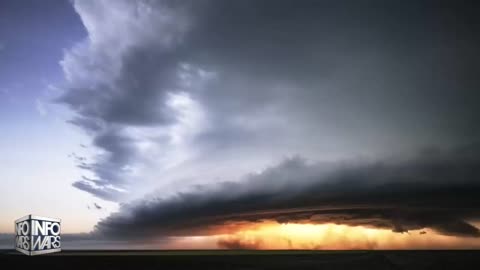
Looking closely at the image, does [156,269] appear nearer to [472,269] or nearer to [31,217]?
[31,217]

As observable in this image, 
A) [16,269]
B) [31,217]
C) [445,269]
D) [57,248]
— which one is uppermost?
[31,217]

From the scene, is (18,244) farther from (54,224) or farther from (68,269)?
(68,269)

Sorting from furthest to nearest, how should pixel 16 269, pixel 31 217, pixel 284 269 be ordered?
pixel 284 269 → pixel 16 269 → pixel 31 217

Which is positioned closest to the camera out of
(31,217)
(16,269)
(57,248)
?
(31,217)

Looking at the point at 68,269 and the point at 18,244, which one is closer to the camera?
the point at 18,244

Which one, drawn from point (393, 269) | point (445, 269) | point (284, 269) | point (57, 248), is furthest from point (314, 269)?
point (57, 248)

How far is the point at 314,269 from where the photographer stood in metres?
128

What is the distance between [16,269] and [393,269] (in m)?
115

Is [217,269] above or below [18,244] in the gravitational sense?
below

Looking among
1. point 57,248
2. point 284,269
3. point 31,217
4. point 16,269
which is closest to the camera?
point 31,217

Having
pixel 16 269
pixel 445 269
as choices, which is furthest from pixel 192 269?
pixel 445 269

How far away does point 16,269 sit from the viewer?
118 metres

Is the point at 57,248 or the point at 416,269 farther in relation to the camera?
the point at 416,269

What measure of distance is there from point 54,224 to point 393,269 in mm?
102401
